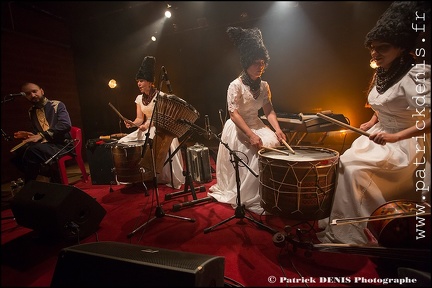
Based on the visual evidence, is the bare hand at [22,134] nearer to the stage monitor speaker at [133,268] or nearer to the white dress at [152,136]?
the stage monitor speaker at [133,268]

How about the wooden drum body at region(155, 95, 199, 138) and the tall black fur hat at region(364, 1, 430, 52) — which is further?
the wooden drum body at region(155, 95, 199, 138)

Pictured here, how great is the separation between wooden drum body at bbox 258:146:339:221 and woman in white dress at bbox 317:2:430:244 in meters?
0.18

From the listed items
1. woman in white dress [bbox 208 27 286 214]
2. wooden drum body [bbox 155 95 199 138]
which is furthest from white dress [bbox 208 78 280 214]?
wooden drum body [bbox 155 95 199 138]

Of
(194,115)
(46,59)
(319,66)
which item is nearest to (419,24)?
(194,115)

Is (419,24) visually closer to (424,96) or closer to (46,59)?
(424,96)

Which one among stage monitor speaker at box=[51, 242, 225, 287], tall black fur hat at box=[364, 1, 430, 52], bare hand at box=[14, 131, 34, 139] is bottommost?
stage monitor speaker at box=[51, 242, 225, 287]

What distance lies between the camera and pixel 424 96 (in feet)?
5.93

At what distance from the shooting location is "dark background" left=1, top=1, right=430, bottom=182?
1.68 metres

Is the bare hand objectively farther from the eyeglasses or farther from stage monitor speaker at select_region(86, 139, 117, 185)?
the eyeglasses

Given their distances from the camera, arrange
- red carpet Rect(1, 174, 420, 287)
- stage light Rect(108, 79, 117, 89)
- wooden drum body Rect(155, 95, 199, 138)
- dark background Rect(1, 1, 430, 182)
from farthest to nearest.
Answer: wooden drum body Rect(155, 95, 199, 138)
stage light Rect(108, 79, 117, 89)
dark background Rect(1, 1, 430, 182)
red carpet Rect(1, 174, 420, 287)

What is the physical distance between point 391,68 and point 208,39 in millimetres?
6544

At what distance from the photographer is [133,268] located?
134cm

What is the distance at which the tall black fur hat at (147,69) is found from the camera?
345cm

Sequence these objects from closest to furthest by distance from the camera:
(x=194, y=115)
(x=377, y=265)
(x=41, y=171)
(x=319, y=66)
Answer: (x=377, y=265) < (x=41, y=171) < (x=194, y=115) < (x=319, y=66)
